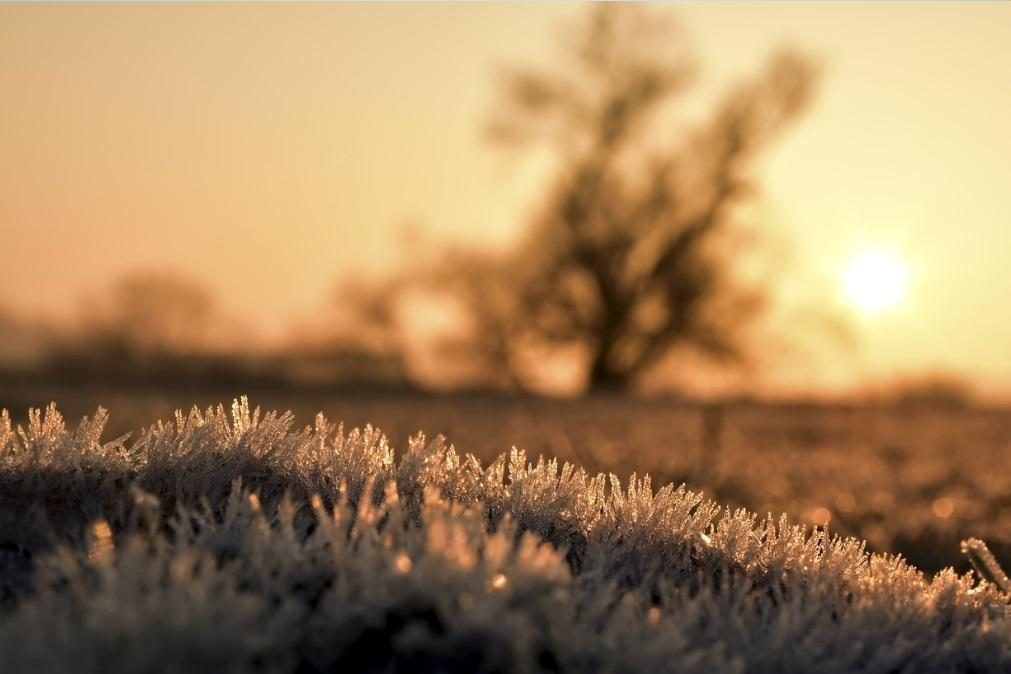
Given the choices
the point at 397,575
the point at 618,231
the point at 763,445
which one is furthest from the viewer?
the point at 618,231

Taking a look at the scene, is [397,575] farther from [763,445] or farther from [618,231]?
[618,231]

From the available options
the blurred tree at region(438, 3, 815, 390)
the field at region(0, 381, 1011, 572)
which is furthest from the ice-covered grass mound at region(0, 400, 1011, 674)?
the blurred tree at region(438, 3, 815, 390)

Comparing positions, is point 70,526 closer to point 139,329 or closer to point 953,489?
point 953,489

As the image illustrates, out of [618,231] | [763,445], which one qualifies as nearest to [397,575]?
[763,445]

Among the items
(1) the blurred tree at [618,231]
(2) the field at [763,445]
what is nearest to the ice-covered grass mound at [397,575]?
(2) the field at [763,445]

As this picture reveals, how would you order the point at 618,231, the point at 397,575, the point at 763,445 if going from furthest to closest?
the point at 618,231 < the point at 763,445 < the point at 397,575

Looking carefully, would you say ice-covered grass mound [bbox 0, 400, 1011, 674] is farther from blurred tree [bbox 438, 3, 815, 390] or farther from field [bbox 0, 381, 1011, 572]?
blurred tree [bbox 438, 3, 815, 390]

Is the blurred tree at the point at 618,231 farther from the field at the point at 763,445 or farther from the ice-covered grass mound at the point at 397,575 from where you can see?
the ice-covered grass mound at the point at 397,575

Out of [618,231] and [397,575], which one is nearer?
[397,575]
